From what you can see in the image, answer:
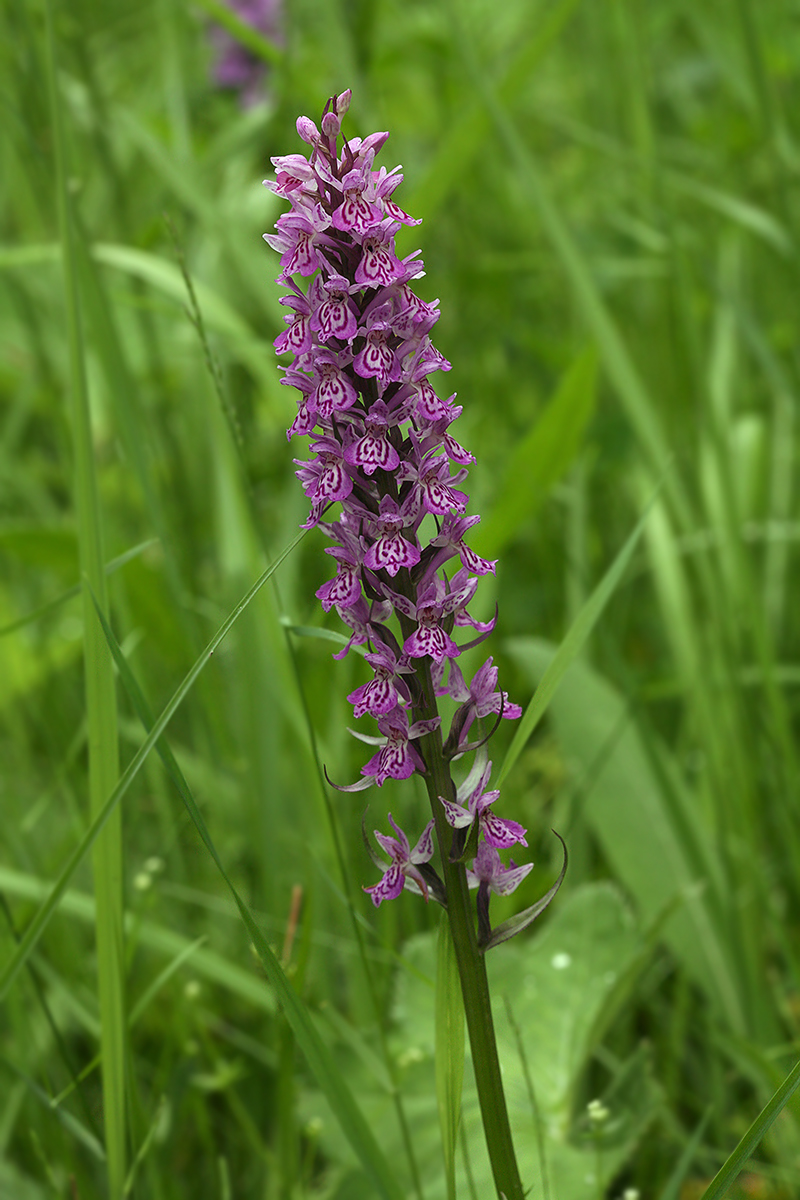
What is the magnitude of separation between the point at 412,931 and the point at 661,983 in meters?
0.65

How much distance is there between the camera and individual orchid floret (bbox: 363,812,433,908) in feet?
3.63

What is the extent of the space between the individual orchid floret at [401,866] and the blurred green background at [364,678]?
195 mm

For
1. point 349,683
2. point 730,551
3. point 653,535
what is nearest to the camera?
point 349,683

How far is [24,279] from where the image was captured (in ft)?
10.4

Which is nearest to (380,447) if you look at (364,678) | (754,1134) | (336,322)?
(336,322)

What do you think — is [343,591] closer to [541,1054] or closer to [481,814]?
[481,814]

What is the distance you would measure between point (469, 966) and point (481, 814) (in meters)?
0.15

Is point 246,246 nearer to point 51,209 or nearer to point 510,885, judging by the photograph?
point 51,209

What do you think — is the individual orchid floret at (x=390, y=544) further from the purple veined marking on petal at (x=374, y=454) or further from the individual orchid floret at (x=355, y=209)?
the individual orchid floret at (x=355, y=209)

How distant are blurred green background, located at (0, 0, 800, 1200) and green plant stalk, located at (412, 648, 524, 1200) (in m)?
0.18

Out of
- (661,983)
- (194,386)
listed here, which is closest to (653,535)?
(661,983)

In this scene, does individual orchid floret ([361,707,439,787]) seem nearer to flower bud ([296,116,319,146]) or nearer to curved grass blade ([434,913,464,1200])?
curved grass blade ([434,913,464,1200])

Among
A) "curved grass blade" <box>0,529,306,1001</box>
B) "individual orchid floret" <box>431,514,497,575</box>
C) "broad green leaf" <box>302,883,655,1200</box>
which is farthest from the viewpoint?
"broad green leaf" <box>302,883,655,1200</box>

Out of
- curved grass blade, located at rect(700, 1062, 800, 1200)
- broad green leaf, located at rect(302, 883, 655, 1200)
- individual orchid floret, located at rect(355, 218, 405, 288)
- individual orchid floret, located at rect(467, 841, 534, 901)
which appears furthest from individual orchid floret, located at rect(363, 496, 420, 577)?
broad green leaf, located at rect(302, 883, 655, 1200)
